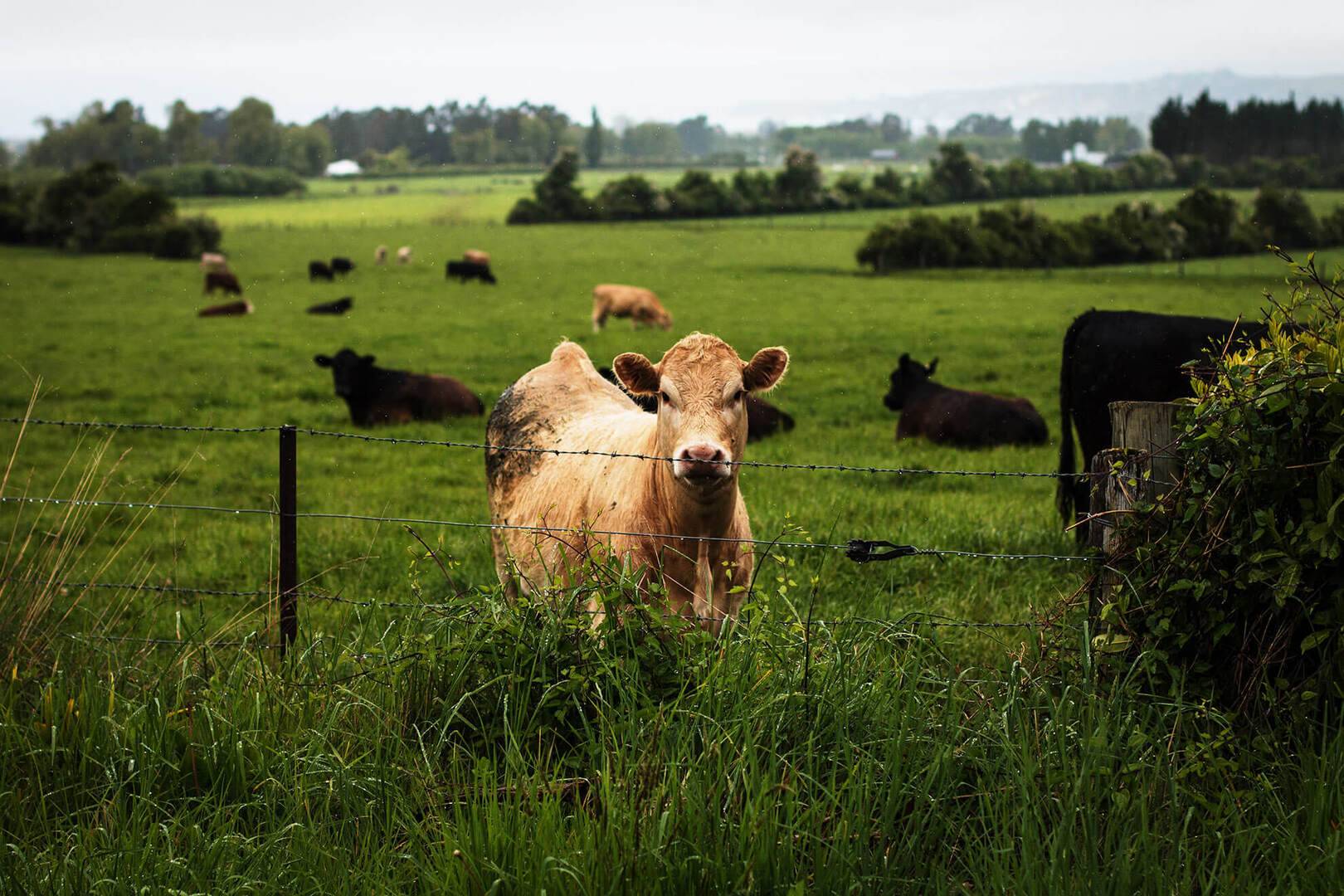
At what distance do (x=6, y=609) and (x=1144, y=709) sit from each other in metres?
4.86

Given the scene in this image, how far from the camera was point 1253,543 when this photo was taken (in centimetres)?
392

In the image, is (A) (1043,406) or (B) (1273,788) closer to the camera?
(B) (1273,788)

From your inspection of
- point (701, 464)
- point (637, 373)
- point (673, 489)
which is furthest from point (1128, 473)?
point (637, 373)

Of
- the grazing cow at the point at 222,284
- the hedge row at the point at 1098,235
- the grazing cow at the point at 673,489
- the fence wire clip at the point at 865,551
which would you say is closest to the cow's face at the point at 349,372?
the grazing cow at the point at 673,489

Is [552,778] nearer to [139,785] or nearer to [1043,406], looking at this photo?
[139,785]

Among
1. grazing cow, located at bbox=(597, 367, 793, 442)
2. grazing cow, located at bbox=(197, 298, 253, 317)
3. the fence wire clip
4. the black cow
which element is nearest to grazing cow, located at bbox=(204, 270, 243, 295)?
grazing cow, located at bbox=(197, 298, 253, 317)

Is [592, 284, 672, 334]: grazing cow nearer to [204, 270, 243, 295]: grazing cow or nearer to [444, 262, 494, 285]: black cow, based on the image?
[444, 262, 494, 285]: black cow

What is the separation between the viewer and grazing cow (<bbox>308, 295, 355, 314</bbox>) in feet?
101

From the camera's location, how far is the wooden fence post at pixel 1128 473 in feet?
A: 13.8

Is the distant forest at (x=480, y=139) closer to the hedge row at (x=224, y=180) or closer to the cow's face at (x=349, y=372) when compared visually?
the hedge row at (x=224, y=180)

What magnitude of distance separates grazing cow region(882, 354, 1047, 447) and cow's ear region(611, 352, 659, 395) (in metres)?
8.80

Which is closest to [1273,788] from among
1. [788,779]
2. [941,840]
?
[941,840]

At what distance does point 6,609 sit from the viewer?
5.25 meters

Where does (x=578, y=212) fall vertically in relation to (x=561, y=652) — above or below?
above
